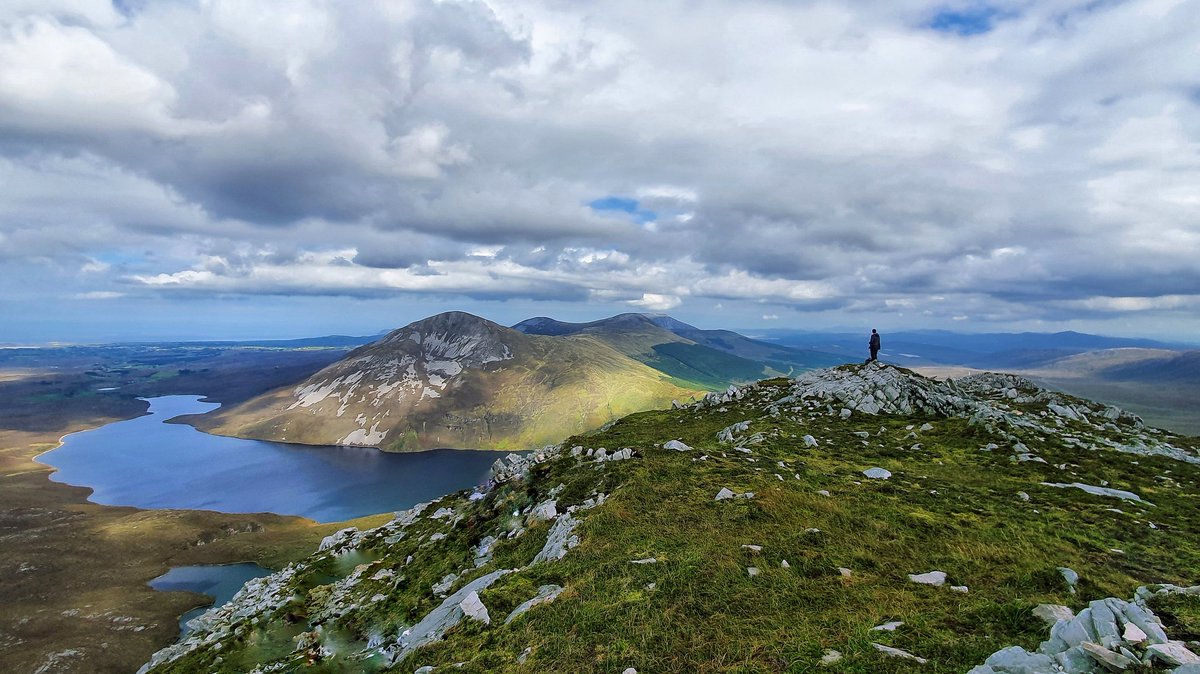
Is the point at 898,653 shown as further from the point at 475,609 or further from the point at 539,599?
the point at 475,609

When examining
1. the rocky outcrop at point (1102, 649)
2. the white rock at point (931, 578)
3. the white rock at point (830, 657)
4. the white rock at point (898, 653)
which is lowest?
the white rock at point (931, 578)

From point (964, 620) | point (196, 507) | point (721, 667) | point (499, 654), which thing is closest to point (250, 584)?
point (499, 654)

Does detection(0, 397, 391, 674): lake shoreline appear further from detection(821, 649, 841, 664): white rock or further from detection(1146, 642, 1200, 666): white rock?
detection(1146, 642, 1200, 666): white rock

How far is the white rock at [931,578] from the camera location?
43.4 ft

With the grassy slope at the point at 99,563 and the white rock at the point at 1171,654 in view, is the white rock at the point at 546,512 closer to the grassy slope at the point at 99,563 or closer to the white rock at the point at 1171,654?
the white rock at the point at 1171,654

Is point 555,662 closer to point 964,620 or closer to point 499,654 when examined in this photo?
point 499,654

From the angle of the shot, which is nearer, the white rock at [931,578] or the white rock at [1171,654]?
the white rock at [1171,654]

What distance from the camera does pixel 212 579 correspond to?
390 feet

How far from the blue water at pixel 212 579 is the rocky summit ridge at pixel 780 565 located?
9833cm

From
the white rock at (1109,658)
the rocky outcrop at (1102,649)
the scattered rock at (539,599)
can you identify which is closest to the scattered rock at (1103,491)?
the rocky outcrop at (1102,649)

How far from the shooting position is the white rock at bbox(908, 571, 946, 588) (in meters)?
13.2

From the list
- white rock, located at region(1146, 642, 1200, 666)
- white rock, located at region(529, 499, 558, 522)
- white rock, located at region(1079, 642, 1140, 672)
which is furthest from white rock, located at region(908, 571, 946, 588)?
white rock, located at region(529, 499, 558, 522)

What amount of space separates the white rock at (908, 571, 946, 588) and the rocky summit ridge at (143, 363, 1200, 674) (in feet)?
0.31

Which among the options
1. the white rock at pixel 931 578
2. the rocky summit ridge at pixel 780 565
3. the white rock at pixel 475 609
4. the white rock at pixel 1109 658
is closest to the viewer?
the white rock at pixel 1109 658
